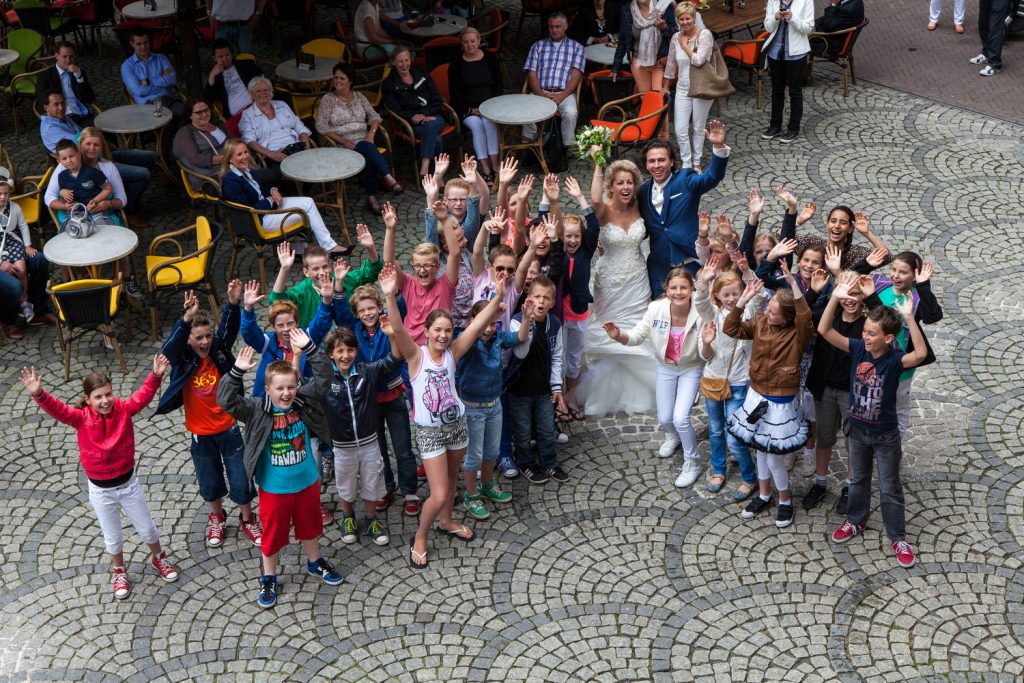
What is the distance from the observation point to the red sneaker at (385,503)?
26.0ft

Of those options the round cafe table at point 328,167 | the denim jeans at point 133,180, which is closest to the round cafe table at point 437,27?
the round cafe table at point 328,167

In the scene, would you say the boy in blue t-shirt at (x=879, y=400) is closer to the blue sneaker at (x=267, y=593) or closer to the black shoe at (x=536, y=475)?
the black shoe at (x=536, y=475)

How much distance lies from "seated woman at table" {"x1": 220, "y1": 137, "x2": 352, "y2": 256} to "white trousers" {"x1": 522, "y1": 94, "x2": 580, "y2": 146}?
2880mm

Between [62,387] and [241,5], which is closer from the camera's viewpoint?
[62,387]

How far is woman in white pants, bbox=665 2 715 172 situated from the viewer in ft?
39.6

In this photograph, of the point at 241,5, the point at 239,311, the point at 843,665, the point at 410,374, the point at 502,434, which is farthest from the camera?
the point at 241,5

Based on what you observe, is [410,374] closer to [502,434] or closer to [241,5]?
[502,434]

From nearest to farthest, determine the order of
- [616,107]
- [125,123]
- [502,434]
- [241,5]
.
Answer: [502,434], [125,123], [616,107], [241,5]

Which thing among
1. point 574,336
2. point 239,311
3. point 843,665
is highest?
point 239,311

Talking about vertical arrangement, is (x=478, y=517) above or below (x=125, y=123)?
below

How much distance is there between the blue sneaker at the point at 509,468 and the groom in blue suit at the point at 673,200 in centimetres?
206

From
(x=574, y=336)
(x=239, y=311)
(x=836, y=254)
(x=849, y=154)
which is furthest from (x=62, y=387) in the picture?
(x=849, y=154)

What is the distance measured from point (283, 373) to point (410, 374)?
0.81 m

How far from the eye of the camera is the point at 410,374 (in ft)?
23.4
